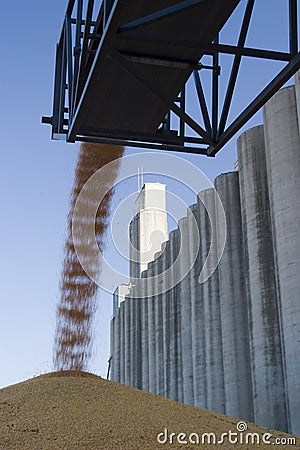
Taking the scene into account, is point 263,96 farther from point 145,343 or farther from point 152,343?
point 145,343

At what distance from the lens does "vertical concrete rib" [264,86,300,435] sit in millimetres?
12508

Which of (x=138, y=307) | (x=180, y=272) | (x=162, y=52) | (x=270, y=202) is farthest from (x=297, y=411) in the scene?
(x=138, y=307)

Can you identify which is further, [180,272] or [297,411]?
[180,272]

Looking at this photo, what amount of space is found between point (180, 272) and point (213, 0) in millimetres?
17214

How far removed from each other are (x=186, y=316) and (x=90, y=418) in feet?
40.4

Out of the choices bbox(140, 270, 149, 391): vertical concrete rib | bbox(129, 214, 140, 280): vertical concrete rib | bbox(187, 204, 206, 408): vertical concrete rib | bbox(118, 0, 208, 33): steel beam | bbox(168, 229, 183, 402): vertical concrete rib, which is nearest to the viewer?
bbox(118, 0, 208, 33): steel beam

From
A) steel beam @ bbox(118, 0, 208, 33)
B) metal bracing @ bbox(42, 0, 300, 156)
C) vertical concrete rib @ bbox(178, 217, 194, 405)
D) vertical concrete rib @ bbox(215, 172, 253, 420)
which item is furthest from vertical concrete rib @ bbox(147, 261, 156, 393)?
steel beam @ bbox(118, 0, 208, 33)

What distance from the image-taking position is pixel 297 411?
1241cm

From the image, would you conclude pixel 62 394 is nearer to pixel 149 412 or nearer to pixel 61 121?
pixel 149 412

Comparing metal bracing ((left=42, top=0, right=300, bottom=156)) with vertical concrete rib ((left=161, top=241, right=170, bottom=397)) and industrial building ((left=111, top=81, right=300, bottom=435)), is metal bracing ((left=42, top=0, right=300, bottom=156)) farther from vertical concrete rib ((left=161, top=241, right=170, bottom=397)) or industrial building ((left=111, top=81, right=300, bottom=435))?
vertical concrete rib ((left=161, top=241, right=170, bottom=397))

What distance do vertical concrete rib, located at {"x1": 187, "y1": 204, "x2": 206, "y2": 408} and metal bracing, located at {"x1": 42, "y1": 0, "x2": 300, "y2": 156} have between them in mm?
11853

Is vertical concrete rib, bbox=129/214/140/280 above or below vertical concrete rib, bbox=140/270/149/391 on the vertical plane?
above

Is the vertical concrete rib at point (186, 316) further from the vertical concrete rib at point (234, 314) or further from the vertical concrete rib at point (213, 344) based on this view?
the vertical concrete rib at point (234, 314)

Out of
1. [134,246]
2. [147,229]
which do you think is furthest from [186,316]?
[134,246]
